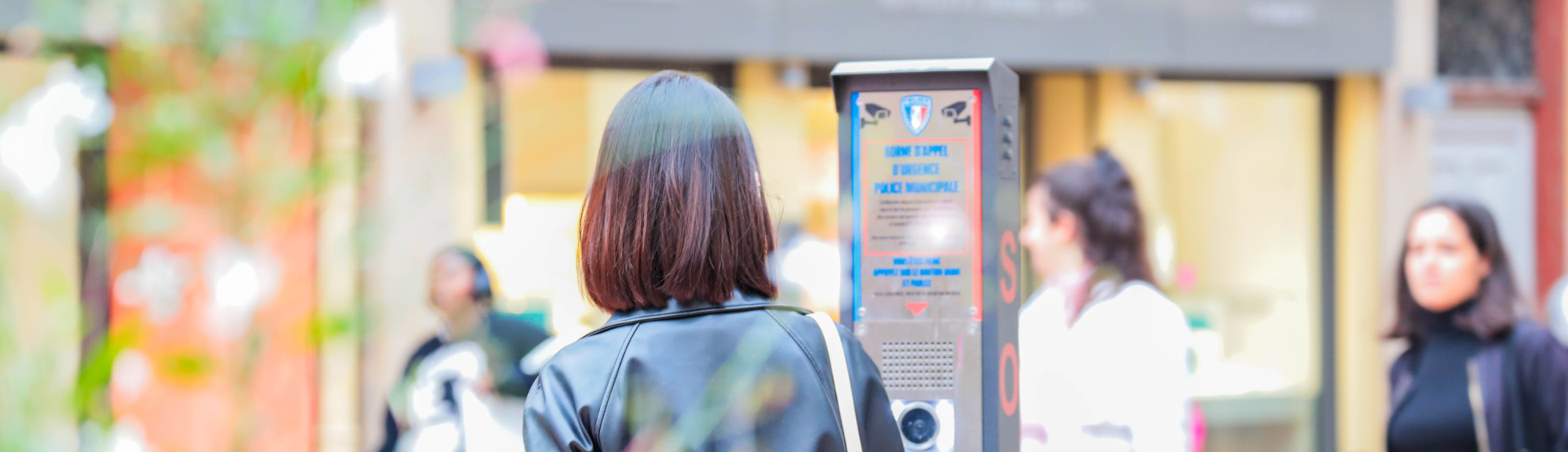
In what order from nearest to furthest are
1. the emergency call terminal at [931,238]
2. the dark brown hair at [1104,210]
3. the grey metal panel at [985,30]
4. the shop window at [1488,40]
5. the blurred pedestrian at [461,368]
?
the emergency call terminal at [931,238] < the dark brown hair at [1104,210] < the blurred pedestrian at [461,368] < the grey metal panel at [985,30] < the shop window at [1488,40]

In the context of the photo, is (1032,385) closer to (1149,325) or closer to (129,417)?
(1149,325)

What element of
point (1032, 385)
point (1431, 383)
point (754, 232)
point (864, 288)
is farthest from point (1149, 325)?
point (754, 232)

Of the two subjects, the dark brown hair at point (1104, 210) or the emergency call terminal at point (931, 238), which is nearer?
the emergency call terminal at point (931, 238)

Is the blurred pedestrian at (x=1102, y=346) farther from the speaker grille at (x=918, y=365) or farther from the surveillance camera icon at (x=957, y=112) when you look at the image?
the surveillance camera icon at (x=957, y=112)

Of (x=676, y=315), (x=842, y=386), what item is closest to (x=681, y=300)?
(x=676, y=315)

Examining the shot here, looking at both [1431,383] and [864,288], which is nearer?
[864,288]

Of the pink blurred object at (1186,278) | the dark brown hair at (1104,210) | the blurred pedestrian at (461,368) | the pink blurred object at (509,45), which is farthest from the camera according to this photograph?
the pink blurred object at (1186,278)

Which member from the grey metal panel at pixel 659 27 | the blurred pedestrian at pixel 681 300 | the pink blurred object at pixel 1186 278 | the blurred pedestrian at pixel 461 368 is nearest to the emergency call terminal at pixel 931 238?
the blurred pedestrian at pixel 681 300

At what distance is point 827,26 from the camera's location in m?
6.22

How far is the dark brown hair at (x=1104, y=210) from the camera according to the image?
9.97 feet

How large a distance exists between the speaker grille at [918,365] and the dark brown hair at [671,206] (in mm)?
616

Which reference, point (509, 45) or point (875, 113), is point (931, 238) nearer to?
point (875, 113)

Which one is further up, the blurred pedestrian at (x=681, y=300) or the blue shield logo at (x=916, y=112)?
the blue shield logo at (x=916, y=112)

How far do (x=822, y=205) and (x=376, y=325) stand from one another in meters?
5.53
